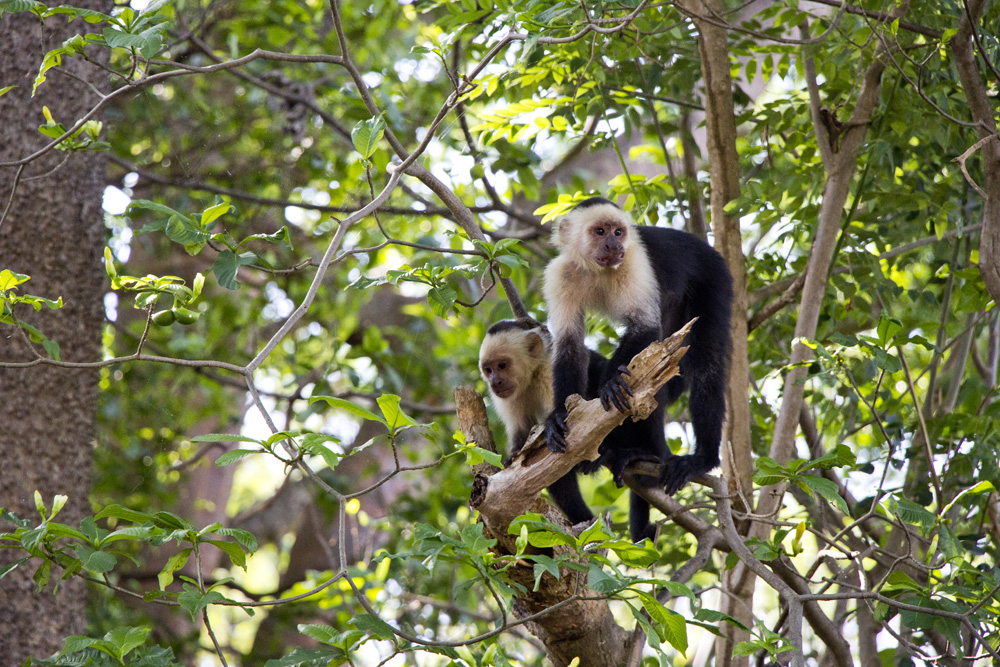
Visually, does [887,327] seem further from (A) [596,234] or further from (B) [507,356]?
(B) [507,356]

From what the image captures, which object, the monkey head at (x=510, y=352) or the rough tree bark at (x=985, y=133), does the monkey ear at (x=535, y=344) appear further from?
the rough tree bark at (x=985, y=133)

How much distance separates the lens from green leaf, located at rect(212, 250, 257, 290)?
237 cm

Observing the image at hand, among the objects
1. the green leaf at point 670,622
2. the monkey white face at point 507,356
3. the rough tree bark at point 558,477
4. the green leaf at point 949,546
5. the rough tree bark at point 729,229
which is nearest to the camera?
the green leaf at point 670,622

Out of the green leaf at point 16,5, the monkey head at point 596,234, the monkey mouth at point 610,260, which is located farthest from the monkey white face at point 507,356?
the green leaf at point 16,5

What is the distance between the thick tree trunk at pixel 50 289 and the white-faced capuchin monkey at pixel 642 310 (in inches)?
87.6

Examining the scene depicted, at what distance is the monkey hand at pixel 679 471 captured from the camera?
2973 millimetres

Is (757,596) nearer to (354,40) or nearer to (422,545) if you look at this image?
(354,40)

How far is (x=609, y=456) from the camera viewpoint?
313cm

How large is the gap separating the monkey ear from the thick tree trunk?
6.69 feet

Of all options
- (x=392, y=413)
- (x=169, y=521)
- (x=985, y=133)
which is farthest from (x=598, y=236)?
(x=169, y=521)

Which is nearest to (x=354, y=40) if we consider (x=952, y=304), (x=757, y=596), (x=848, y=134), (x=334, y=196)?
(x=334, y=196)

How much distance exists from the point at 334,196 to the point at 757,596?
21.0 feet

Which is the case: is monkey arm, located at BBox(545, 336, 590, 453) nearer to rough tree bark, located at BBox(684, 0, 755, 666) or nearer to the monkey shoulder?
the monkey shoulder

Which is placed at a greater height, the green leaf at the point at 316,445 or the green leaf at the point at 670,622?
the green leaf at the point at 316,445
